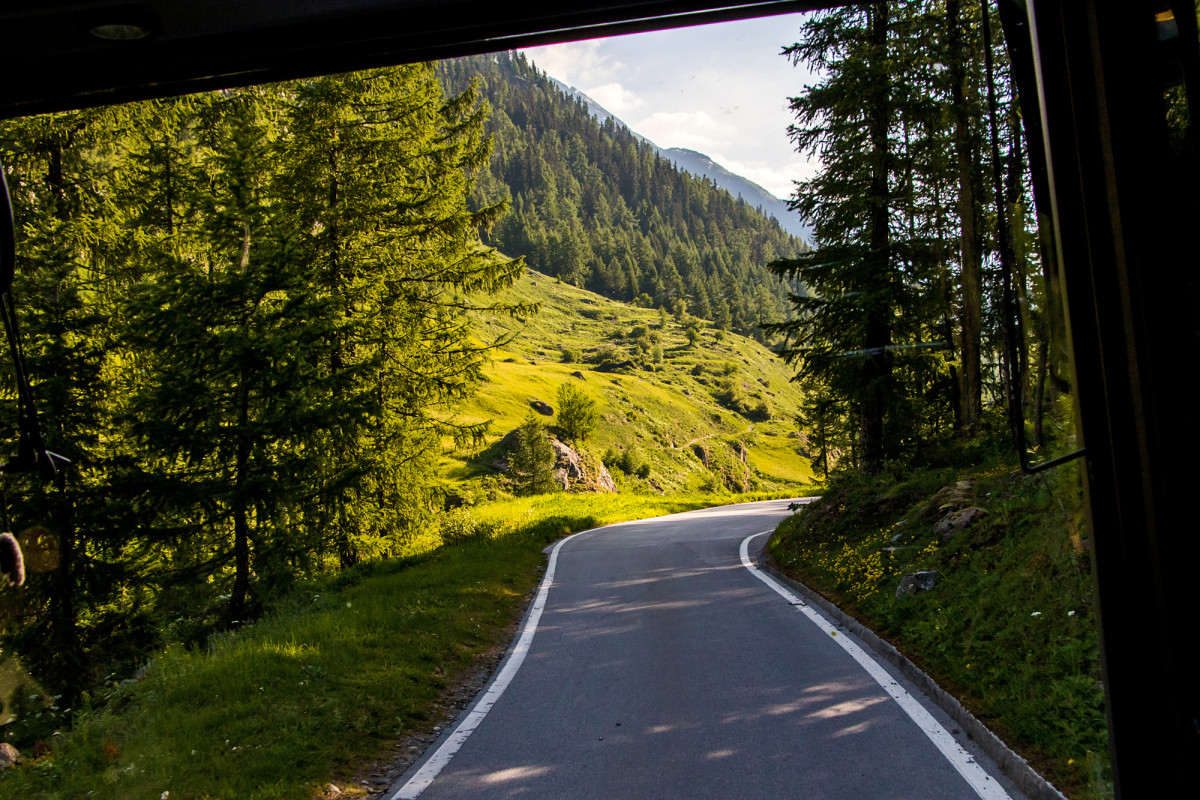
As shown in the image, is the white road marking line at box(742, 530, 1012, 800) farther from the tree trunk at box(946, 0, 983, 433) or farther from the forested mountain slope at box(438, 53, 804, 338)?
the forested mountain slope at box(438, 53, 804, 338)

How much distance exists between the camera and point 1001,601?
273 inches

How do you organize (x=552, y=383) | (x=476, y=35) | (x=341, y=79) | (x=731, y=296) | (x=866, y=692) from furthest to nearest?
(x=731, y=296) → (x=552, y=383) → (x=341, y=79) → (x=866, y=692) → (x=476, y=35)

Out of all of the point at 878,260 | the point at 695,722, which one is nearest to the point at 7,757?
the point at 695,722

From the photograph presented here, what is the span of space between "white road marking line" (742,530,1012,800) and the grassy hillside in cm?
3167

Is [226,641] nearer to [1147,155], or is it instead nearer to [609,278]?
[1147,155]

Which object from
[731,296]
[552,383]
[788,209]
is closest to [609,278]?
[731,296]

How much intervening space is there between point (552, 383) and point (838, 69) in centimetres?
6924

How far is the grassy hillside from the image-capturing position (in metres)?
70.1

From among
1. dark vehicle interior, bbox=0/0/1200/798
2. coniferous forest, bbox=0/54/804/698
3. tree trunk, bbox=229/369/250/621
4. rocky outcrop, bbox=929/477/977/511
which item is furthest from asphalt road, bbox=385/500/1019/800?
coniferous forest, bbox=0/54/804/698

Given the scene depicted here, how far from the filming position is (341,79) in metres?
14.0

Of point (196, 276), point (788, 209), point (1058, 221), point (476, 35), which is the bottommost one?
point (1058, 221)

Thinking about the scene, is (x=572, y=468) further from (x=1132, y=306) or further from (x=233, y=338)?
(x=1132, y=306)

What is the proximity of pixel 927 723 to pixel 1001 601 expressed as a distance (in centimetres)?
202

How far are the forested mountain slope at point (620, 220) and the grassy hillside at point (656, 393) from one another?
235 inches
